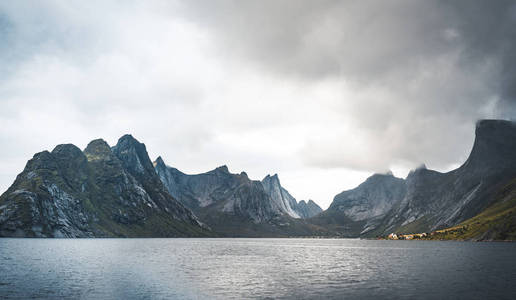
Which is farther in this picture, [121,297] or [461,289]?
[461,289]

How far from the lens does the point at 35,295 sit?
1897 inches

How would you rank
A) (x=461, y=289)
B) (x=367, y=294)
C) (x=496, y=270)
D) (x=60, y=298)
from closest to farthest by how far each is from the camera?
(x=60, y=298)
(x=367, y=294)
(x=461, y=289)
(x=496, y=270)

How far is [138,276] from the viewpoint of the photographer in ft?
229

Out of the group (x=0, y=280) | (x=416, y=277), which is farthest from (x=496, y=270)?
(x=0, y=280)

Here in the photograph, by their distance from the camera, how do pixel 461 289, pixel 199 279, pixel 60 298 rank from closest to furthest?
1. pixel 60 298
2. pixel 461 289
3. pixel 199 279

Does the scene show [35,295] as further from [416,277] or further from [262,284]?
[416,277]

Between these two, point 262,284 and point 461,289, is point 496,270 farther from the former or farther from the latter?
point 262,284

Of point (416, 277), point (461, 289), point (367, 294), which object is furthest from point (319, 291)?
point (416, 277)

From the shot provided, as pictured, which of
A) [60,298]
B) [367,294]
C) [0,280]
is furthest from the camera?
[0,280]

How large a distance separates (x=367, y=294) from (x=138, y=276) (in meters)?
46.3

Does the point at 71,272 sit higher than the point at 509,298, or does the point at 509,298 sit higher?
the point at 509,298

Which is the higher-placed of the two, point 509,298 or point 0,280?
point 509,298

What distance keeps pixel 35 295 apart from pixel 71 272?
28.4 m

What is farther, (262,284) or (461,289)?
(262,284)
